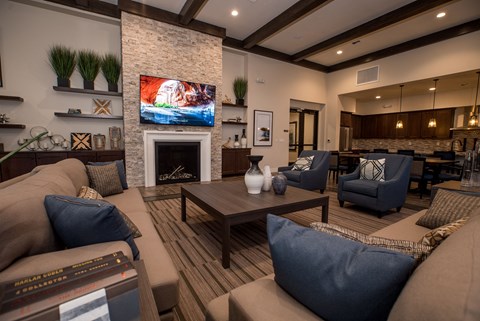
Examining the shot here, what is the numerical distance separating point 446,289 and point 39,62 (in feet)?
19.8

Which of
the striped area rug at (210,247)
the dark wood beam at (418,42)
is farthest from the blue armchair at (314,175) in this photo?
the dark wood beam at (418,42)

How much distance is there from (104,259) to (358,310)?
31.3 inches

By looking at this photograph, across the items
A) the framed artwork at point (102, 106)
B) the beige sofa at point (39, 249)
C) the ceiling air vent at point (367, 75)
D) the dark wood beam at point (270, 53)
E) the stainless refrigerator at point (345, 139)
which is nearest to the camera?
the beige sofa at point (39, 249)

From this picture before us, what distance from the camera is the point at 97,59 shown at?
4.48 metres

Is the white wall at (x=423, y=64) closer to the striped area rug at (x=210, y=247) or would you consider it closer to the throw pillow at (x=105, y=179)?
the striped area rug at (x=210, y=247)

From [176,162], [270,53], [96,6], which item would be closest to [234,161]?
[176,162]

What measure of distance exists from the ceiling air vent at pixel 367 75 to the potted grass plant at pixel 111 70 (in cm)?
677

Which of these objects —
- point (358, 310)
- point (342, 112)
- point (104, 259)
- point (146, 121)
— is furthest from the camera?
point (342, 112)

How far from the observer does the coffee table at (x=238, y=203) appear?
1.91m

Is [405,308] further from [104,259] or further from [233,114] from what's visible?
[233,114]

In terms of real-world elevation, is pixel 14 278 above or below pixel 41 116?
below

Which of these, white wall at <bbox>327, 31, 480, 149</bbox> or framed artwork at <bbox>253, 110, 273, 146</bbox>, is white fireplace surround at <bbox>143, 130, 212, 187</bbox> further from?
white wall at <bbox>327, 31, 480, 149</bbox>

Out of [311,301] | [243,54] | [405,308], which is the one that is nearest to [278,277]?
[311,301]

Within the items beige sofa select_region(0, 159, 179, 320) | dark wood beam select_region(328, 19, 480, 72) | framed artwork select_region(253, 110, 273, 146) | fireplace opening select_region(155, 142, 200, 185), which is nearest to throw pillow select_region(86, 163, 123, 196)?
beige sofa select_region(0, 159, 179, 320)
